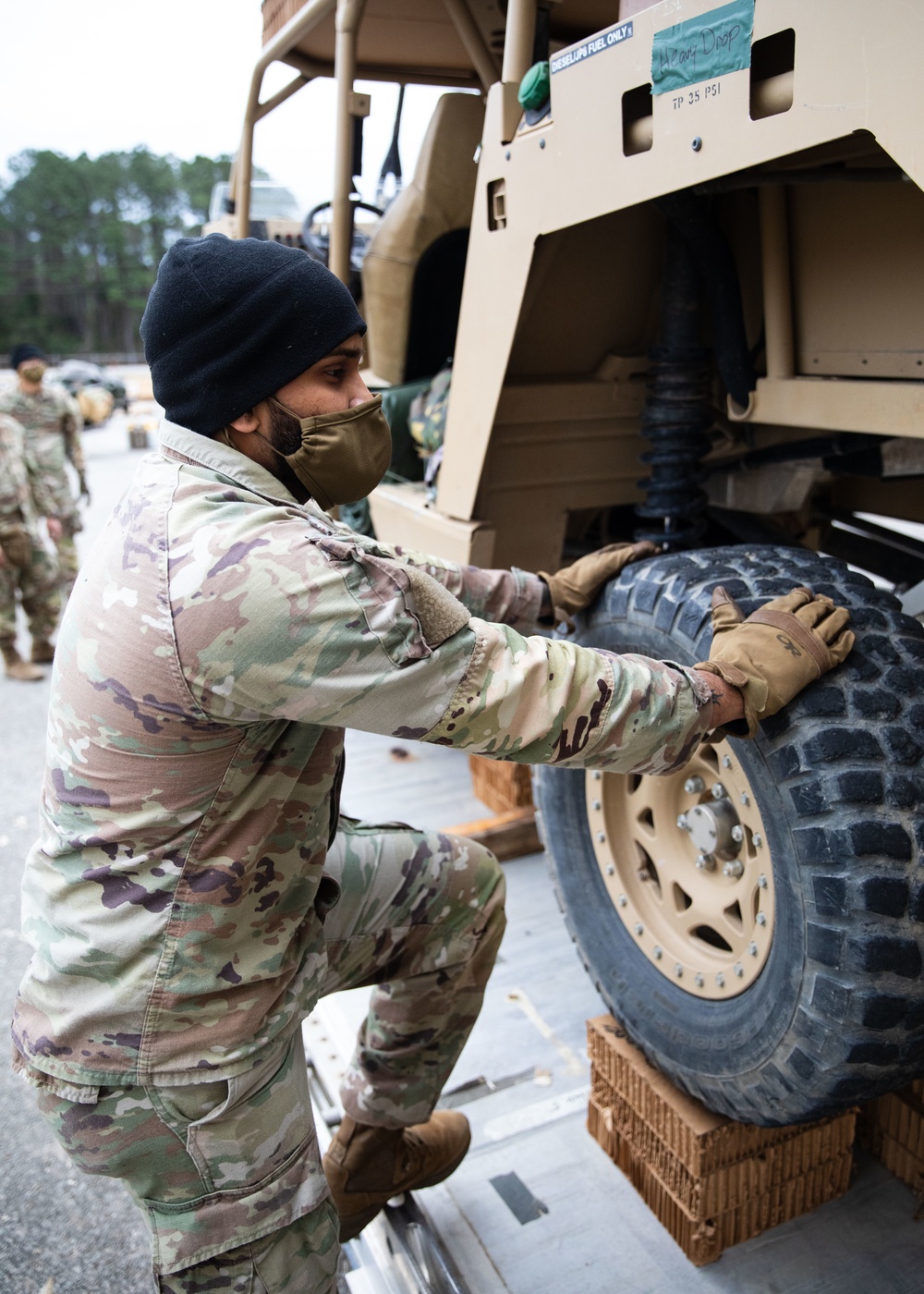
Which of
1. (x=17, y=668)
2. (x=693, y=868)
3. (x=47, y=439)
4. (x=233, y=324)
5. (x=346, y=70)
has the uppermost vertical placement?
(x=346, y=70)

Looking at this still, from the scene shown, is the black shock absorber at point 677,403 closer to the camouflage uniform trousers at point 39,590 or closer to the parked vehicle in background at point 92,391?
the camouflage uniform trousers at point 39,590

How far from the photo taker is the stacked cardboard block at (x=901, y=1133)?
188 cm

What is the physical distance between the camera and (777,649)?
1.55m

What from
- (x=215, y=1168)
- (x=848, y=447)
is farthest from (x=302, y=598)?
(x=848, y=447)

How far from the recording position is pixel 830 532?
320cm

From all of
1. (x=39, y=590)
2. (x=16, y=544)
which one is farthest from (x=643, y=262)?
(x=39, y=590)

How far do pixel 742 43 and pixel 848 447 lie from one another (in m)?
0.85

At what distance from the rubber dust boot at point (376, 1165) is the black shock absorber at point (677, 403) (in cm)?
126

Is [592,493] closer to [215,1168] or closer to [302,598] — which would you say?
[302,598]

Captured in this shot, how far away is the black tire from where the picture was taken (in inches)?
58.6

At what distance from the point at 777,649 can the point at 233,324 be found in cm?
88

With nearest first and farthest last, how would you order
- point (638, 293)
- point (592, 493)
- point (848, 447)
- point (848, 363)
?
point (848, 363) < point (848, 447) < point (638, 293) < point (592, 493)

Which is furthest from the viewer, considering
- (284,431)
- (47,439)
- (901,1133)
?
(47,439)

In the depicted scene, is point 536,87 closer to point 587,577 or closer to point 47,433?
point 587,577
